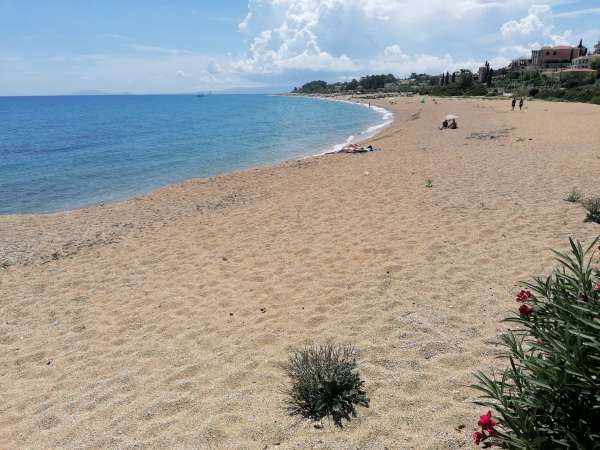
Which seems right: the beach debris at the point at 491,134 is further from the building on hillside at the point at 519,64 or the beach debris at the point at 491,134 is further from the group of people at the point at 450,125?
the building on hillside at the point at 519,64

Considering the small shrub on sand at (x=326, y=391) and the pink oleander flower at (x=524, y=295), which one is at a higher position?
the pink oleander flower at (x=524, y=295)

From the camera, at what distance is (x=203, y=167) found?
870 inches

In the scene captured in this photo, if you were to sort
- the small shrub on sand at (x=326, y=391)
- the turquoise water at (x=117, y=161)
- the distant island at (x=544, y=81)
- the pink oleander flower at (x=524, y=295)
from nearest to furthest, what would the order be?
1. the pink oleander flower at (x=524, y=295)
2. the small shrub on sand at (x=326, y=391)
3. the turquoise water at (x=117, y=161)
4. the distant island at (x=544, y=81)

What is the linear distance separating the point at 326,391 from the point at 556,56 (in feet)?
480

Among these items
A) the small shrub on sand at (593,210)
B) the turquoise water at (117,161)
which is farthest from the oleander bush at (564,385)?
the turquoise water at (117,161)

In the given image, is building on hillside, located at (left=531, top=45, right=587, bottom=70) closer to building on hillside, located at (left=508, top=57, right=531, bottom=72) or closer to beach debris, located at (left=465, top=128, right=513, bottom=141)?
building on hillside, located at (left=508, top=57, right=531, bottom=72)

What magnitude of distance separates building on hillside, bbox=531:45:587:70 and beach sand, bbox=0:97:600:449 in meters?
133

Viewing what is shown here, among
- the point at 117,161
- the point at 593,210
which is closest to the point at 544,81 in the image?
the point at 117,161

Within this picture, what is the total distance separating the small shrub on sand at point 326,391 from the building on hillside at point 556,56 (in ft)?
460

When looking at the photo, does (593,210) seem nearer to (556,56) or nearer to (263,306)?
(263,306)

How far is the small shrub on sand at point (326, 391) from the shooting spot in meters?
3.43

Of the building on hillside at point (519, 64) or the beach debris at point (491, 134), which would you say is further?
the building on hillside at point (519, 64)

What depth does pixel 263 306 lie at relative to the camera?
5.46 metres

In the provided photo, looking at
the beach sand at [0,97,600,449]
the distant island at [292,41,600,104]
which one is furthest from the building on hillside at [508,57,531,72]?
the beach sand at [0,97,600,449]
